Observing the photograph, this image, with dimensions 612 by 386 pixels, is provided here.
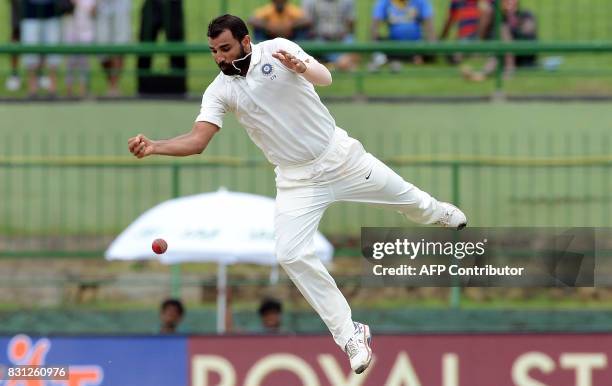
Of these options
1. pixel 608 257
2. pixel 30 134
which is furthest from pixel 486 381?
pixel 30 134

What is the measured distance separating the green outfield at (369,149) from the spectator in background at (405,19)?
0.73m

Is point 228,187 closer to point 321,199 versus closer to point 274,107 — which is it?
point 321,199

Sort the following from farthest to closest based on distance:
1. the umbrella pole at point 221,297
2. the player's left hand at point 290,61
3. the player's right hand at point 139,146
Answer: the umbrella pole at point 221,297
the player's left hand at point 290,61
the player's right hand at point 139,146

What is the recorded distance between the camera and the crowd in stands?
1442 cm

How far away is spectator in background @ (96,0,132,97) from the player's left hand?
19.6 feet

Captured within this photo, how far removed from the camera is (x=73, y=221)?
1399 centimetres

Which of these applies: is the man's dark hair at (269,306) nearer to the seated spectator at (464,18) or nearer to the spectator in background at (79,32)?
the spectator in background at (79,32)

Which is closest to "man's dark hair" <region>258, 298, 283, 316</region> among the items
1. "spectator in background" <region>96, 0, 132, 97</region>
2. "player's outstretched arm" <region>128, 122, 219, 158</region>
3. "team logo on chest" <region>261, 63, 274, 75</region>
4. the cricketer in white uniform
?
the cricketer in white uniform

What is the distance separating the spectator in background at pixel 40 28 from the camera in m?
14.4

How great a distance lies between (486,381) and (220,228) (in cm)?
302

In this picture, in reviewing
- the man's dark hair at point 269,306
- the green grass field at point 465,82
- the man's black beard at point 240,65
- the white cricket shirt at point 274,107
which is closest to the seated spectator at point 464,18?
the green grass field at point 465,82

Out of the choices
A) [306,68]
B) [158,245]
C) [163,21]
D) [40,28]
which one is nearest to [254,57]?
[306,68]

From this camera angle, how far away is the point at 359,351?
31.8 feet

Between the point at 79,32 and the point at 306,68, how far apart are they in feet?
21.3
